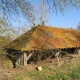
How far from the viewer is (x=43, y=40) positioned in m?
15.1

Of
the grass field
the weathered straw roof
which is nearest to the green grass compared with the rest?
the grass field

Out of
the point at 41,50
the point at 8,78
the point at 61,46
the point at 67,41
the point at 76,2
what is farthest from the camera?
the point at 67,41

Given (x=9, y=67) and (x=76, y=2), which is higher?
(x=76, y=2)

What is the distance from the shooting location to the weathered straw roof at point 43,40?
45.9 feet

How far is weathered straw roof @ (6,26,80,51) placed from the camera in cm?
1400

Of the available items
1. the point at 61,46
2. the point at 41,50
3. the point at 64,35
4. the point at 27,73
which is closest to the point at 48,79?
the point at 27,73

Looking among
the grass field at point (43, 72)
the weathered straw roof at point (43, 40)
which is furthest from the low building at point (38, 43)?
the grass field at point (43, 72)

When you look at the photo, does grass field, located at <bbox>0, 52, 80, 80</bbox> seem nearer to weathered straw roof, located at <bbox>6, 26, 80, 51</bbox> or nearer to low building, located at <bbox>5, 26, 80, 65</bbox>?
low building, located at <bbox>5, 26, 80, 65</bbox>

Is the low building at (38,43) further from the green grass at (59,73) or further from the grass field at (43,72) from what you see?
the green grass at (59,73)

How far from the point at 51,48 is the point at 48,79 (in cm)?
397

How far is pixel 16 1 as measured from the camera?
865 cm

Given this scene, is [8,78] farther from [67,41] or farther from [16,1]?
[67,41]

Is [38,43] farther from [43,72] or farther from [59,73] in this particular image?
[59,73]

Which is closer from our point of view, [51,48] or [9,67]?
[9,67]
